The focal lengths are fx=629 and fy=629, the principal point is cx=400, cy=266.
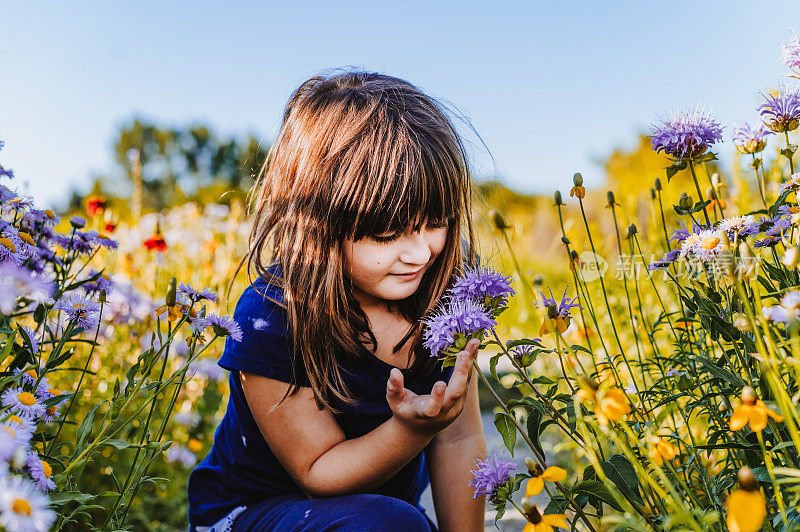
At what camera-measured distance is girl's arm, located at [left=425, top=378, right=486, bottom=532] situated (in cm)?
136

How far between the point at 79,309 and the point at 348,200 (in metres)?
0.50

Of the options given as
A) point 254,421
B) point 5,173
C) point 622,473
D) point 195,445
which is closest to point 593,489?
point 622,473

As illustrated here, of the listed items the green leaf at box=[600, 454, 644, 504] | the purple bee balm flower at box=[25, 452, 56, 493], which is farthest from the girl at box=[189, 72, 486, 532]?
the purple bee balm flower at box=[25, 452, 56, 493]

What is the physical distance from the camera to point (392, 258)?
1.13 metres

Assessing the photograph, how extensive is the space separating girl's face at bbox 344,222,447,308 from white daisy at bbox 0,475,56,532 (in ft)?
2.25

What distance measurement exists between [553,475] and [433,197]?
0.63 meters

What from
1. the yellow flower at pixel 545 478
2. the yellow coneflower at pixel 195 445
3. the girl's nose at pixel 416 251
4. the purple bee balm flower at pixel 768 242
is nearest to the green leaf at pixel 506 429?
the yellow flower at pixel 545 478

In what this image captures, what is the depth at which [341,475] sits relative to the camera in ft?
3.63

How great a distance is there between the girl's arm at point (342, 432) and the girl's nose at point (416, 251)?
0.77 ft

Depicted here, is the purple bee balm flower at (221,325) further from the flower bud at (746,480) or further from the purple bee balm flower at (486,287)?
the flower bud at (746,480)

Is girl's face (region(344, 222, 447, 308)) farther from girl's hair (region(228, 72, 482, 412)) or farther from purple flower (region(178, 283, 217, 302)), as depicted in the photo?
purple flower (region(178, 283, 217, 302))

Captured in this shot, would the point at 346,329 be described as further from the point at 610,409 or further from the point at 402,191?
the point at 610,409

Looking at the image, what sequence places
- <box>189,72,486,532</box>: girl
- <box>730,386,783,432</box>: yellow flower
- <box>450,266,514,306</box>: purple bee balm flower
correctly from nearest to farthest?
<box>730,386,783,432</box>: yellow flower, <box>450,266,514,306</box>: purple bee balm flower, <box>189,72,486,532</box>: girl

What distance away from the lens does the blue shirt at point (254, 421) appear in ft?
4.17
